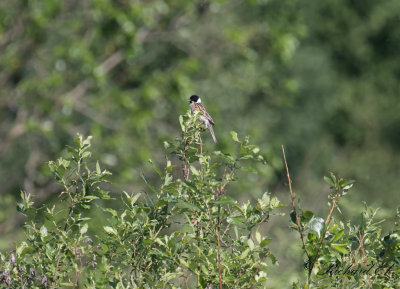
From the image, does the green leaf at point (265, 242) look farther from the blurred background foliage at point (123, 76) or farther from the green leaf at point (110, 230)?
the blurred background foliage at point (123, 76)

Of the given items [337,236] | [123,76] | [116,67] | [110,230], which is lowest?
[110,230]

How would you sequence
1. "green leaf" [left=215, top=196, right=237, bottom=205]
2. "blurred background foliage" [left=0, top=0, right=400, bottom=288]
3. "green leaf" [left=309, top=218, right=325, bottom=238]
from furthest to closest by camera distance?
1. "blurred background foliage" [left=0, top=0, right=400, bottom=288]
2. "green leaf" [left=309, top=218, right=325, bottom=238]
3. "green leaf" [left=215, top=196, right=237, bottom=205]

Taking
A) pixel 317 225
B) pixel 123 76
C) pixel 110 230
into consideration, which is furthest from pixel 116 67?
pixel 317 225

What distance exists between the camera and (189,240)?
11.5 feet

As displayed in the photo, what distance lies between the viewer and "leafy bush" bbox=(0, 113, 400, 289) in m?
3.37

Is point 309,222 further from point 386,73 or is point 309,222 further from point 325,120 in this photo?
point 386,73

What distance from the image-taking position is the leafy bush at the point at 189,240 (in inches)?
132

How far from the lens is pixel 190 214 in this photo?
3.59m

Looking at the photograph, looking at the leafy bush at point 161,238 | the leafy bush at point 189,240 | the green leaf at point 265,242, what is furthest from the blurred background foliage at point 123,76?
the green leaf at point 265,242

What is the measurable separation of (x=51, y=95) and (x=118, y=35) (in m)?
1.99

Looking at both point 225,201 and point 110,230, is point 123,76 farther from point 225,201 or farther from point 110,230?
point 225,201

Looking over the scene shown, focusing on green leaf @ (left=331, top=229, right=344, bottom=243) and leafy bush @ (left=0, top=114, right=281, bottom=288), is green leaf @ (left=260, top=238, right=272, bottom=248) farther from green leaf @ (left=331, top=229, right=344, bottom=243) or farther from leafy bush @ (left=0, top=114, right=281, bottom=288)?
green leaf @ (left=331, top=229, right=344, bottom=243)

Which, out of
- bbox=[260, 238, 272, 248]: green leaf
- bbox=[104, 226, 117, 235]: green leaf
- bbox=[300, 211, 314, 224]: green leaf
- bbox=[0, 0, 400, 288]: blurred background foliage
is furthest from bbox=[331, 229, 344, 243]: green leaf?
bbox=[0, 0, 400, 288]: blurred background foliage

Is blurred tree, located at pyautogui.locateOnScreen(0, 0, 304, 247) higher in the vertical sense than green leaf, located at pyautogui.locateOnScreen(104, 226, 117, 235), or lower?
higher
